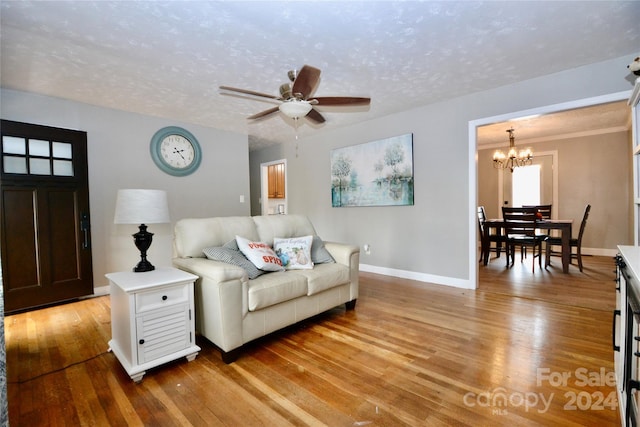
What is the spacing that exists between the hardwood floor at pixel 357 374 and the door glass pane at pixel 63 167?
153cm

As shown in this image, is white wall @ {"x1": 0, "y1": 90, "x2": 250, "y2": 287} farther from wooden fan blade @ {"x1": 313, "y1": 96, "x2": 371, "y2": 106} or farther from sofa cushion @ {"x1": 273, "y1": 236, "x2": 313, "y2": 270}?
wooden fan blade @ {"x1": 313, "y1": 96, "x2": 371, "y2": 106}

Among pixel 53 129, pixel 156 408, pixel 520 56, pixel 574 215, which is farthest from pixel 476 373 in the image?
pixel 574 215

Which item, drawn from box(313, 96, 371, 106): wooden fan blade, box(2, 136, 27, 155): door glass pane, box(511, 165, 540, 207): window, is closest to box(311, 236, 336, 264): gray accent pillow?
box(313, 96, 371, 106): wooden fan blade

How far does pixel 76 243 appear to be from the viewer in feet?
11.2

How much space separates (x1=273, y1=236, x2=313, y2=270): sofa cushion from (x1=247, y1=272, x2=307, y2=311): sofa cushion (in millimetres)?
202

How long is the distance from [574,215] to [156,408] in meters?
7.08

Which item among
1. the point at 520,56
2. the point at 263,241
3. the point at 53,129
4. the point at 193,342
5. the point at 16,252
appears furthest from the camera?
the point at 53,129

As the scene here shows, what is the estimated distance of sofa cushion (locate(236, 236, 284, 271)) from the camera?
241cm

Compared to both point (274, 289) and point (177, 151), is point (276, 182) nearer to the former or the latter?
point (177, 151)

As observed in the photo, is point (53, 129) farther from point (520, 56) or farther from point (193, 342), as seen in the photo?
point (520, 56)

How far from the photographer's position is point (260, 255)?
2.45 meters

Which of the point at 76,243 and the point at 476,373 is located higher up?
the point at 76,243

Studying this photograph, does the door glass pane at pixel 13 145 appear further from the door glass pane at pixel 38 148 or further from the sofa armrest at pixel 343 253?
the sofa armrest at pixel 343 253

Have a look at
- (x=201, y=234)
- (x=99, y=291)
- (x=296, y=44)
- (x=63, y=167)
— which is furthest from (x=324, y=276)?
(x=63, y=167)
